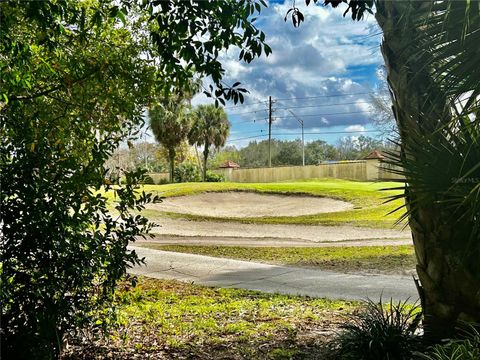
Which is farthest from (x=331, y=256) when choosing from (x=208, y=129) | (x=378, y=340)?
(x=208, y=129)

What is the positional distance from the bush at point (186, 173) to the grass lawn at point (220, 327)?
3188 cm

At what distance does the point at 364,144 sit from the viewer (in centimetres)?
4909

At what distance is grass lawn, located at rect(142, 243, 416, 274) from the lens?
854cm

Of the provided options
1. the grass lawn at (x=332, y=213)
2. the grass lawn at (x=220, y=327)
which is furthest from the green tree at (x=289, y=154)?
the grass lawn at (x=220, y=327)

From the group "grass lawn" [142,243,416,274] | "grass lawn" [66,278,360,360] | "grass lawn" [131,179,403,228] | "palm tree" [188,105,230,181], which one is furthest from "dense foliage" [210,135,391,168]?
"grass lawn" [66,278,360,360]

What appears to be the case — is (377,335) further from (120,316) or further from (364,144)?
(364,144)

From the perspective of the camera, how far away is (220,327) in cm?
468

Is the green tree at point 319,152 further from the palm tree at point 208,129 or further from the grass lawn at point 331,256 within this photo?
the grass lawn at point 331,256

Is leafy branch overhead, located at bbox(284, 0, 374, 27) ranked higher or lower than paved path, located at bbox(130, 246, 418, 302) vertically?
higher

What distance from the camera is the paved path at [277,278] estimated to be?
6480mm

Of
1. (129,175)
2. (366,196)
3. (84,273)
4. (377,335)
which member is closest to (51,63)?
(129,175)

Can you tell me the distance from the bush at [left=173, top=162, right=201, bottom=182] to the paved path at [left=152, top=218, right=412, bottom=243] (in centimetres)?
2023

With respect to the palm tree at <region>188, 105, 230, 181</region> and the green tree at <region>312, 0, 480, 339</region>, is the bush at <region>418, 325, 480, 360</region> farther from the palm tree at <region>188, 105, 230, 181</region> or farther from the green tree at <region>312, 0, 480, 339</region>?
the palm tree at <region>188, 105, 230, 181</region>

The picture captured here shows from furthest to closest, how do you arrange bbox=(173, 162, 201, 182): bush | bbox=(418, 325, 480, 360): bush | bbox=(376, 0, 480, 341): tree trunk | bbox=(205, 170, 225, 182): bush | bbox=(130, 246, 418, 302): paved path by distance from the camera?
bbox=(173, 162, 201, 182): bush < bbox=(205, 170, 225, 182): bush < bbox=(130, 246, 418, 302): paved path < bbox=(376, 0, 480, 341): tree trunk < bbox=(418, 325, 480, 360): bush
